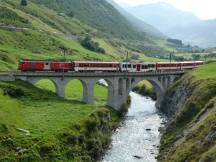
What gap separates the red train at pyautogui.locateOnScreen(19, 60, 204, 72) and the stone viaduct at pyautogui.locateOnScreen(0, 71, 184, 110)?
3.00m

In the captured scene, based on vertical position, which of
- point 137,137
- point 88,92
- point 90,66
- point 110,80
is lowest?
point 137,137

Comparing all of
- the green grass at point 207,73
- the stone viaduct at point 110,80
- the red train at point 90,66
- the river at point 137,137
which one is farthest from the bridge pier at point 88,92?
the green grass at point 207,73

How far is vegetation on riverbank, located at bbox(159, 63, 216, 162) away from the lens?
2672 inches

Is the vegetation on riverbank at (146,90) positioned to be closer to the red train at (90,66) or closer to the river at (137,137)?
the red train at (90,66)

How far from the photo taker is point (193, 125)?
83.2 meters

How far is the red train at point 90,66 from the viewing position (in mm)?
104625

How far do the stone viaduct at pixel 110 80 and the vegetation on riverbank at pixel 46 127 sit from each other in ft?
10.3

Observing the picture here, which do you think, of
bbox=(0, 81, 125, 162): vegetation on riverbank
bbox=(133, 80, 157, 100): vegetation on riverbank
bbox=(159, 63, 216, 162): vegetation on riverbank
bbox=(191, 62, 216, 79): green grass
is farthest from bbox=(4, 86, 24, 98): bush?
bbox=(133, 80, 157, 100): vegetation on riverbank

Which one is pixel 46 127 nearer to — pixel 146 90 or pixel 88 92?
pixel 88 92

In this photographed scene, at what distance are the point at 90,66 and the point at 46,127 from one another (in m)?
45.2

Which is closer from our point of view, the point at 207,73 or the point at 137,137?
the point at 137,137

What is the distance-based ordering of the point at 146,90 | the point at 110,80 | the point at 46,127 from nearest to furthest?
the point at 46,127 < the point at 110,80 < the point at 146,90

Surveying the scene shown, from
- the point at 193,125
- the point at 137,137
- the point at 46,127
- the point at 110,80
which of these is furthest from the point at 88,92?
the point at 46,127

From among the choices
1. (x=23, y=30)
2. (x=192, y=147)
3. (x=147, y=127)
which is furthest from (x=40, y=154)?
(x=23, y=30)
